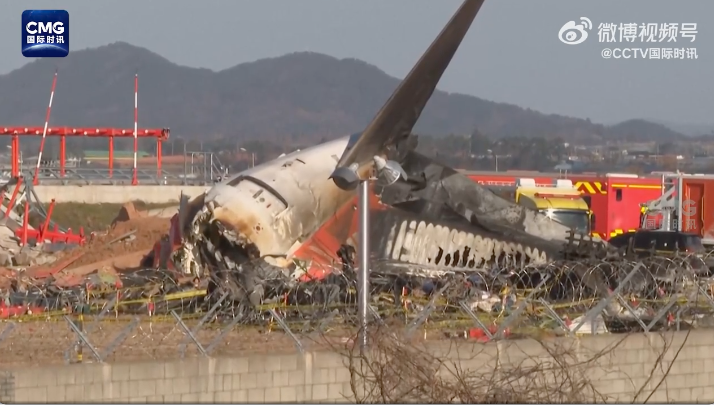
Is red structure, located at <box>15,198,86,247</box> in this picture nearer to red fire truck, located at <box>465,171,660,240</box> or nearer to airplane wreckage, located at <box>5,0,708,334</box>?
airplane wreckage, located at <box>5,0,708,334</box>

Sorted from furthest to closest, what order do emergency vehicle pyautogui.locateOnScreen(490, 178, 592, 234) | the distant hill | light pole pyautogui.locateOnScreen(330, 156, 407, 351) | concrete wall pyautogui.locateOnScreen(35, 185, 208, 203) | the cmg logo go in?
1. concrete wall pyautogui.locateOnScreen(35, 185, 208, 203)
2. emergency vehicle pyautogui.locateOnScreen(490, 178, 592, 234)
3. the distant hill
4. the cmg logo
5. light pole pyautogui.locateOnScreen(330, 156, 407, 351)

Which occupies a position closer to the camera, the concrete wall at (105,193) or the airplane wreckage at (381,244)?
the airplane wreckage at (381,244)

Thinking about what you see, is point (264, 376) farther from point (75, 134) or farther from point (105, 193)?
point (105, 193)

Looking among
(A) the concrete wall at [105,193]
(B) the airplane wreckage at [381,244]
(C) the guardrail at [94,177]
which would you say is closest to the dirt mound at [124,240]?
(B) the airplane wreckage at [381,244]

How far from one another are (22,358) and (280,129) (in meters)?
9.92

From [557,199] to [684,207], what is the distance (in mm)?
3938

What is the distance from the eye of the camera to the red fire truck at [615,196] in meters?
27.6

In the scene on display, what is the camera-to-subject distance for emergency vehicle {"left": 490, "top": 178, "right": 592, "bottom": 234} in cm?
2523

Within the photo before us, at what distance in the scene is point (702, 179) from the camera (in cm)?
2822

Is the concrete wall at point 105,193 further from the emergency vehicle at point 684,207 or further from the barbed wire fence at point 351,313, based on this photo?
the barbed wire fence at point 351,313

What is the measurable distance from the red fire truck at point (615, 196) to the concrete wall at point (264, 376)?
1554cm

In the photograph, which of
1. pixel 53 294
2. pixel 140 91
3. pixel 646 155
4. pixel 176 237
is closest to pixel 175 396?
pixel 53 294

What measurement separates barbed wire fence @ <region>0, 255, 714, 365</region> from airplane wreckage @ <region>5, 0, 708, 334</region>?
4 centimetres

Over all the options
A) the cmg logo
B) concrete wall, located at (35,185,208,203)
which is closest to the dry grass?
the cmg logo
